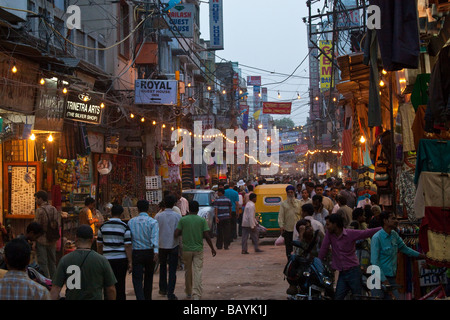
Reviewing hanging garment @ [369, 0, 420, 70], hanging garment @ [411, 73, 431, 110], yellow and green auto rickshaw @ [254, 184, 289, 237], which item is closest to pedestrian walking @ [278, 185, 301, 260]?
hanging garment @ [411, 73, 431, 110]

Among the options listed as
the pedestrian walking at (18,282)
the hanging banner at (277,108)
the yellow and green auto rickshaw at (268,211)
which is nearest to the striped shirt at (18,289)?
the pedestrian walking at (18,282)

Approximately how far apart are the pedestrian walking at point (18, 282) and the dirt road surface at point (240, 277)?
5947 millimetres

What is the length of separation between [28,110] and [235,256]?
723 centimetres

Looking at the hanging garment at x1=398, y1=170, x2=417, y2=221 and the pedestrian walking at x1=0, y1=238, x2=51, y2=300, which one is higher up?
the hanging garment at x1=398, y1=170, x2=417, y2=221

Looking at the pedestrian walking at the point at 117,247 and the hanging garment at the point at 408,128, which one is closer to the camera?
the pedestrian walking at the point at 117,247

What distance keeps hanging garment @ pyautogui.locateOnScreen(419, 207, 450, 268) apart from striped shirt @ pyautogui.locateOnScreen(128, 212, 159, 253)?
14.5ft

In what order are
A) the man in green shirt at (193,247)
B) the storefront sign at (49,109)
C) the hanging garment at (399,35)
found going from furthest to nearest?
the storefront sign at (49,109), the man in green shirt at (193,247), the hanging garment at (399,35)

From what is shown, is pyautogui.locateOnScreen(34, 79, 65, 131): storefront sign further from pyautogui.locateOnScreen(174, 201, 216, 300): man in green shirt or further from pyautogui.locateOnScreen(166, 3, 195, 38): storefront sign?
pyautogui.locateOnScreen(166, 3, 195, 38): storefront sign

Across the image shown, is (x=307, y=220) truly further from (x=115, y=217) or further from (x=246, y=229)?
(x=246, y=229)

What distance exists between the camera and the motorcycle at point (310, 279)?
8094 mm

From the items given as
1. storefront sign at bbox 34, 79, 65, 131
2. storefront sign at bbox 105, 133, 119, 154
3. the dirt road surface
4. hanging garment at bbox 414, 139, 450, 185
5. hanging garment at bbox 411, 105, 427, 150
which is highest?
storefront sign at bbox 34, 79, 65, 131

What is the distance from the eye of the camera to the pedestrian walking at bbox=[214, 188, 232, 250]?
18469 millimetres

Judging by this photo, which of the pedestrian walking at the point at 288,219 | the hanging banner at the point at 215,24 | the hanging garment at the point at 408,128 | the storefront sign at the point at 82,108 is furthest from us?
the hanging banner at the point at 215,24

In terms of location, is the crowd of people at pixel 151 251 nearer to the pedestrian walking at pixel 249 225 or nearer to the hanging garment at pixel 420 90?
the hanging garment at pixel 420 90
